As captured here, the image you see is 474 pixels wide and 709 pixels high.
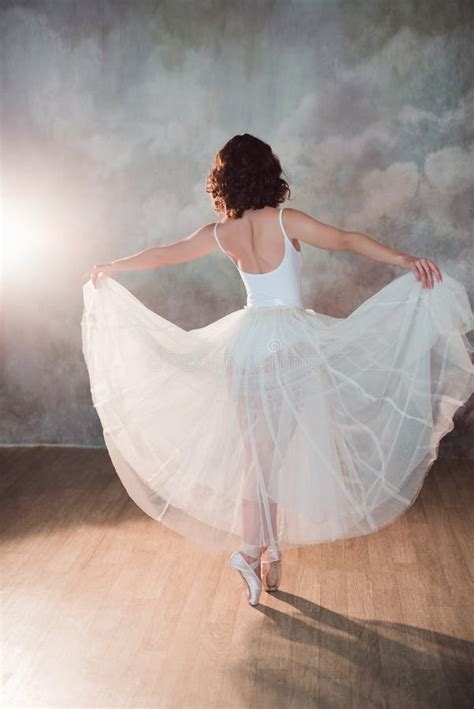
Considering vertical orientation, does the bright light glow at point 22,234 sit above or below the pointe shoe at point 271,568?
above

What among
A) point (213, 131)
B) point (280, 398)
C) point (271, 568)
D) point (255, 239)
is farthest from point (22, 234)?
point (271, 568)

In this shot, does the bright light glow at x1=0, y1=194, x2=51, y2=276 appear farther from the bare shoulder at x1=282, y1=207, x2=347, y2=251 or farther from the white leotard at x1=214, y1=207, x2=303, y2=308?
the bare shoulder at x1=282, y1=207, x2=347, y2=251

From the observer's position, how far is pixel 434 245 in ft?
17.4

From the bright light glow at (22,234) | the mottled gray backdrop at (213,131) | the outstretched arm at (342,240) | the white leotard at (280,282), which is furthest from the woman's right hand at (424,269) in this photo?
the bright light glow at (22,234)

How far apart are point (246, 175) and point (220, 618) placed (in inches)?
64.9

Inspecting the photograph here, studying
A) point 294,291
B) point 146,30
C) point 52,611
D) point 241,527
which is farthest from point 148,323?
point 146,30

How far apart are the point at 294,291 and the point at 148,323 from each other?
25.0 inches

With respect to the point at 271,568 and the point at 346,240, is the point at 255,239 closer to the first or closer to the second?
the point at 346,240

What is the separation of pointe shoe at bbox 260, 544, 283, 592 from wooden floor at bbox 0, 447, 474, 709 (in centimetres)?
5

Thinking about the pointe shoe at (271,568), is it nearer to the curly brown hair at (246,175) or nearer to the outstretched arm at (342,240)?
the outstretched arm at (342,240)

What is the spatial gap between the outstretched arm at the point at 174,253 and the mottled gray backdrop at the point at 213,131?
72.5 inches

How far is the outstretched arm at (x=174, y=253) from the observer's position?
3.50 meters

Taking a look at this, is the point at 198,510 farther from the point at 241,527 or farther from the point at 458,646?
the point at 458,646

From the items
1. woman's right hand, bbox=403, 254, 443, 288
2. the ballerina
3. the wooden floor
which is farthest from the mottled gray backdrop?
woman's right hand, bbox=403, 254, 443, 288
